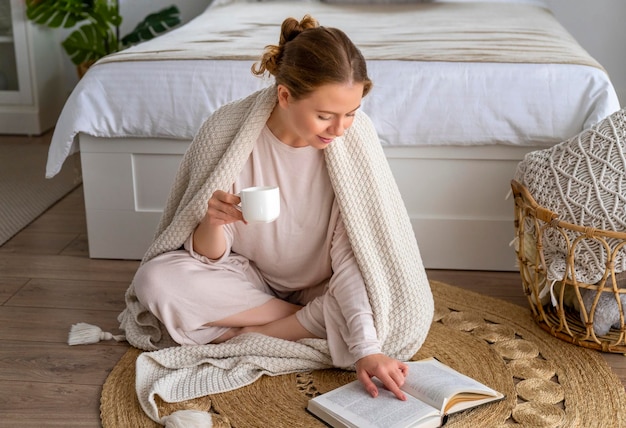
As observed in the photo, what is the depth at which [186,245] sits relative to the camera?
1.86m

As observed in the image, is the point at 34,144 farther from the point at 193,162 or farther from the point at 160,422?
the point at 160,422

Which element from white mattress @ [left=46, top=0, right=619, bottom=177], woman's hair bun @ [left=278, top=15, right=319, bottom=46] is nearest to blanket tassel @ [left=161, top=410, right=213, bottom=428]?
woman's hair bun @ [left=278, top=15, right=319, bottom=46]

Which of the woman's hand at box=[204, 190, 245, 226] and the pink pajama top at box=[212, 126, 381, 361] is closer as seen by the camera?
the woman's hand at box=[204, 190, 245, 226]

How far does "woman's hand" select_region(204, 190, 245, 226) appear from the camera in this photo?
163 centimetres

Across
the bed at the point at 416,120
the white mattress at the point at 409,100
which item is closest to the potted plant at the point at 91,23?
the bed at the point at 416,120

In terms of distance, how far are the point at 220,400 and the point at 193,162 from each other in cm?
54

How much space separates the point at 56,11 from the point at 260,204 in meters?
2.84

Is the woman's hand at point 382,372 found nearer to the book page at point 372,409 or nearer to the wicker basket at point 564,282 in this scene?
the book page at point 372,409

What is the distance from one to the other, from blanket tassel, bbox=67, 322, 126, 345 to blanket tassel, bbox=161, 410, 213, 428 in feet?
A: 1.41

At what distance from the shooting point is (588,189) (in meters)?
1.79

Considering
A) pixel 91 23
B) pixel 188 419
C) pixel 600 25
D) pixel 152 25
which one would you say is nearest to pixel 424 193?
pixel 188 419

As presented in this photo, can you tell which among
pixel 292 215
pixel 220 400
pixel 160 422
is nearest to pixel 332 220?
pixel 292 215

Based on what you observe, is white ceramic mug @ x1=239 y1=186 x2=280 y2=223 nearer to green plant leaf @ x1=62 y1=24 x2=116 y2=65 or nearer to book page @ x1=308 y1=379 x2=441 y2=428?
book page @ x1=308 y1=379 x2=441 y2=428

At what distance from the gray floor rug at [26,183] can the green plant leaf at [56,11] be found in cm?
56
